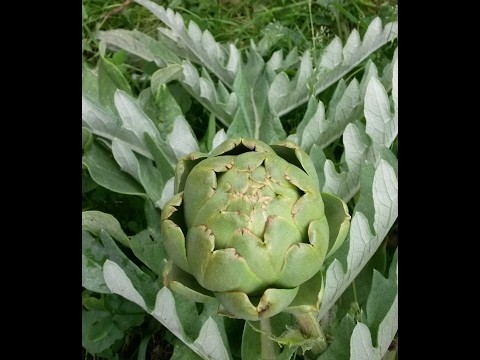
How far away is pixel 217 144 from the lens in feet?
3.52

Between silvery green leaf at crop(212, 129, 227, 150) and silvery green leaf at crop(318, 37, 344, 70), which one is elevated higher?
silvery green leaf at crop(318, 37, 344, 70)

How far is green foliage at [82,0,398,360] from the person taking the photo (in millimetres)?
892

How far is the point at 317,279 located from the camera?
77 cm

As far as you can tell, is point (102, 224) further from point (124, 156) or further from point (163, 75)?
point (163, 75)

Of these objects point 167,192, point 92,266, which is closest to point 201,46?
point 167,192

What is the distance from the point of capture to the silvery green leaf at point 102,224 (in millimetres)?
1040

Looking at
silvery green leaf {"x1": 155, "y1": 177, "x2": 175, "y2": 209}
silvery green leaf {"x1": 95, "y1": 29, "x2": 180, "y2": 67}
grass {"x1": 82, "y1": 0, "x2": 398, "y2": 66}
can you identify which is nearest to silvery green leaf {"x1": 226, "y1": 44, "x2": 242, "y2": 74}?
silvery green leaf {"x1": 95, "y1": 29, "x2": 180, "y2": 67}

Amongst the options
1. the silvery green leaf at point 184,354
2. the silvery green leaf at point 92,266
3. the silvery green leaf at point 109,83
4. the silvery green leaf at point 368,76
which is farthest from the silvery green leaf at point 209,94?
the silvery green leaf at point 184,354

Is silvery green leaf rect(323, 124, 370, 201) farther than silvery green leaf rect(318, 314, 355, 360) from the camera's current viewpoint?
Yes

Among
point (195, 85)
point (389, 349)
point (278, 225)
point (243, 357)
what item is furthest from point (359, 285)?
point (195, 85)

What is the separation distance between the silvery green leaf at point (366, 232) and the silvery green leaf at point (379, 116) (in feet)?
0.48

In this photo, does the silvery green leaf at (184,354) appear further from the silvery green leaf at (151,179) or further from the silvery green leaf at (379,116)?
the silvery green leaf at (379,116)

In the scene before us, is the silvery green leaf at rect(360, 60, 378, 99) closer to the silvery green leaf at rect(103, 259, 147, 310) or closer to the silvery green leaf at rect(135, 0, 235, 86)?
the silvery green leaf at rect(135, 0, 235, 86)

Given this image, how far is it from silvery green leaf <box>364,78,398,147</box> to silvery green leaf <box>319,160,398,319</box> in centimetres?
15
